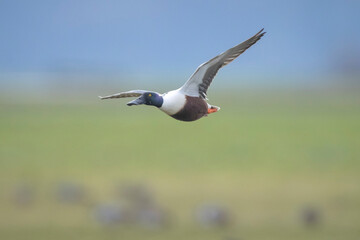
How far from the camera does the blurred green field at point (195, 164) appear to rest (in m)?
16.5

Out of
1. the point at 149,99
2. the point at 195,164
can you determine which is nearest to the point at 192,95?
the point at 149,99

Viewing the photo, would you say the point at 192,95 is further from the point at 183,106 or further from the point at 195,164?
the point at 195,164

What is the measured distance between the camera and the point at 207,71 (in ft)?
9.64

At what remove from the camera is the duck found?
8.62 ft

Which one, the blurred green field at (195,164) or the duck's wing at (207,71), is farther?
the blurred green field at (195,164)

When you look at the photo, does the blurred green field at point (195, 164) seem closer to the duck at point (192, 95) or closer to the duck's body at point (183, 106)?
the duck at point (192, 95)

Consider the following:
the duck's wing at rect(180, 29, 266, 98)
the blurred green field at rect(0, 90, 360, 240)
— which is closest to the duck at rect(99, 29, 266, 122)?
the duck's wing at rect(180, 29, 266, 98)

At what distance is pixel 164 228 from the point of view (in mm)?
16656

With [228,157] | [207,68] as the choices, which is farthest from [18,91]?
[207,68]

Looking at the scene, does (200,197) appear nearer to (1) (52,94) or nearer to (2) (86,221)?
(2) (86,221)

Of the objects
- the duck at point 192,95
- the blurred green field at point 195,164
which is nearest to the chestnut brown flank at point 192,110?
the duck at point 192,95

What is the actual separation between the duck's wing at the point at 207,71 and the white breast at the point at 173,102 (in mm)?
69

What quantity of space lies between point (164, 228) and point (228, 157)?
9.46 meters

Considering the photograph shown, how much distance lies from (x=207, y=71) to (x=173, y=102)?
0.33 meters
